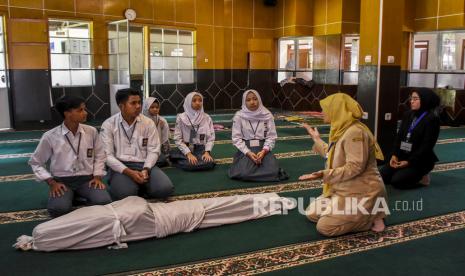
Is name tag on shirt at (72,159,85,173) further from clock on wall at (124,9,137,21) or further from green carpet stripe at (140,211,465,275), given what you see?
clock on wall at (124,9,137,21)

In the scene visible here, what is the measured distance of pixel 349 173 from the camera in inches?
118

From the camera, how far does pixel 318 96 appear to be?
11.6 meters

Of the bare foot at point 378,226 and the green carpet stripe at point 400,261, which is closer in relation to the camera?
the green carpet stripe at point 400,261

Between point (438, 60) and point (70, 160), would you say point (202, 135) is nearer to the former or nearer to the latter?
point (70, 160)

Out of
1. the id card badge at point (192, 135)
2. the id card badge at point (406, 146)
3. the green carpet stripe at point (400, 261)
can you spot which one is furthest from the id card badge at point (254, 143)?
the green carpet stripe at point (400, 261)

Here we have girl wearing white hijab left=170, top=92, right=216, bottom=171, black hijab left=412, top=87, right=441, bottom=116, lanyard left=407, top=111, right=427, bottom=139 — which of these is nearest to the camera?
black hijab left=412, top=87, right=441, bottom=116

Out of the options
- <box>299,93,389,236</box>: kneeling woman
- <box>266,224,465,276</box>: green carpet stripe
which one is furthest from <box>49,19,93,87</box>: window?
<box>266,224,465,276</box>: green carpet stripe

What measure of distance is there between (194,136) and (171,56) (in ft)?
21.0

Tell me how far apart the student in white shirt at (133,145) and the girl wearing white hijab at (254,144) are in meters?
0.96

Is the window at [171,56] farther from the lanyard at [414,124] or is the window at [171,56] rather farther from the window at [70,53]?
the lanyard at [414,124]

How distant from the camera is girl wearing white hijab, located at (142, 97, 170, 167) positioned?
507 cm

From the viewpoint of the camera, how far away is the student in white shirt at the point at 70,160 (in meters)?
3.41

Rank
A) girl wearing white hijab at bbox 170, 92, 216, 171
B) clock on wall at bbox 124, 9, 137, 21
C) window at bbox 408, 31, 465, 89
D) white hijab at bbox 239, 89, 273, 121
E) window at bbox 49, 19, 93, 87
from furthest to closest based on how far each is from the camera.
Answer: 1. clock on wall at bbox 124, 9, 137, 21
2. window at bbox 408, 31, 465, 89
3. window at bbox 49, 19, 93, 87
4. girl wearing white hijab at bbox 170, 92, 216, 171
5. white hijab at bbox 239, 89, 273, 121

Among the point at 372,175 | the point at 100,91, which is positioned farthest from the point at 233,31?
the point at 372,175
